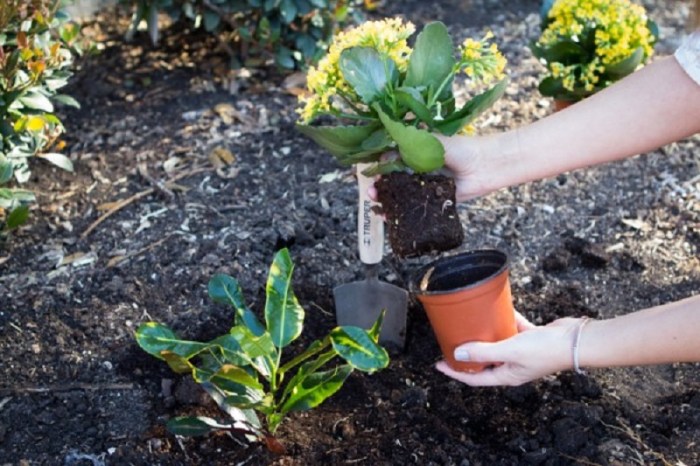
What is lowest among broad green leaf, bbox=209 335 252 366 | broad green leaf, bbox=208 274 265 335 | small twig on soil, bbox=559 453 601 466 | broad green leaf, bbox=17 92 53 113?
small twig on soil, bbox=559 453 601 466

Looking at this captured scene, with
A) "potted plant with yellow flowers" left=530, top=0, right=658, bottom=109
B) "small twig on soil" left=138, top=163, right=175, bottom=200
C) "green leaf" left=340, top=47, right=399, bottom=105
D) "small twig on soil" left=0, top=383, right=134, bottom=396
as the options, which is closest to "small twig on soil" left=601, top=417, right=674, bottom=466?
"green leaf" left=340, top=47, right=399, bottom=105

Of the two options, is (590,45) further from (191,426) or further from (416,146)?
(191,426)

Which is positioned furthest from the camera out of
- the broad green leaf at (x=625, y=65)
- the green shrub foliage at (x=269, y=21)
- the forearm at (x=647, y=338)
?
the green shrub foliage at (x=269, y=21)

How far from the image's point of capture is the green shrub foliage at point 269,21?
12.0 ft

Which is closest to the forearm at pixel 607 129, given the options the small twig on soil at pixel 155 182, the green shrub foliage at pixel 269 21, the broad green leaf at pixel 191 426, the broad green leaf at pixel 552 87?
the broad green leaf at pixel 191 426

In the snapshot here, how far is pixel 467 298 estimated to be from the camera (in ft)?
7.07

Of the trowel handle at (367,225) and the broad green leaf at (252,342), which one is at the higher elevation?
the trowel handle at (367,225)

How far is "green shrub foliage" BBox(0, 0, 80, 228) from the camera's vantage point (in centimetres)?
278

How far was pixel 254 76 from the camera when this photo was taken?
12.7 feet

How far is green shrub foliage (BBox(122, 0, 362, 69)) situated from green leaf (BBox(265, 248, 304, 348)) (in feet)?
5.51

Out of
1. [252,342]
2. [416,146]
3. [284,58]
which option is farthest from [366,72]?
[284,58]

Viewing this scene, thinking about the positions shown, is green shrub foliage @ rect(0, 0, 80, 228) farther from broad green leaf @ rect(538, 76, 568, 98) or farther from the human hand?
broad green leaf @ rect(538, 76, 568, 98)

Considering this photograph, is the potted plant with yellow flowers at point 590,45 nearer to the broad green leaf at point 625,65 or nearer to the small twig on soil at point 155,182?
the broad green leaf at point 625,65

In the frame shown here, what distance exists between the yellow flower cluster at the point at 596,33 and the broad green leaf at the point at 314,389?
1.53 metres
